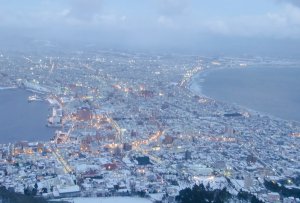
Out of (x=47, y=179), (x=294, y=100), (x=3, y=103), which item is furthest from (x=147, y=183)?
(x=294, y=100)

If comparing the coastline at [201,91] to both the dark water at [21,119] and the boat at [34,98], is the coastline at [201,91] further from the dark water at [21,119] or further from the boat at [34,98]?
the dark water at [21,119]

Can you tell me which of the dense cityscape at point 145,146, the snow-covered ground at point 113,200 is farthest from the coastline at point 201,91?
the snow-covered ground at point 113,200

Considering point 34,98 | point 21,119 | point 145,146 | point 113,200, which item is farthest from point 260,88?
point 113,200

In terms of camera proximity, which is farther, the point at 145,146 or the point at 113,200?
the point at 145,146

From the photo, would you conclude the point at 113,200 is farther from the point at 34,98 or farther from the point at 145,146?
the point at 34,98

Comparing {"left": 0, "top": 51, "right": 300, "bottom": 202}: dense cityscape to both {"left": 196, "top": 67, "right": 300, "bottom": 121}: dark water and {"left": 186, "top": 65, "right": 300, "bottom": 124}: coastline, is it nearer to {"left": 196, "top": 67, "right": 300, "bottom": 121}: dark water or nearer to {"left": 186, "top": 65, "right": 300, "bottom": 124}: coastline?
{"left": 186, "top": 65, "right": 300, "bottom": 124}: coastline

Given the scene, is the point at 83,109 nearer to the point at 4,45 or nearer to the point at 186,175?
the point at 186,175
